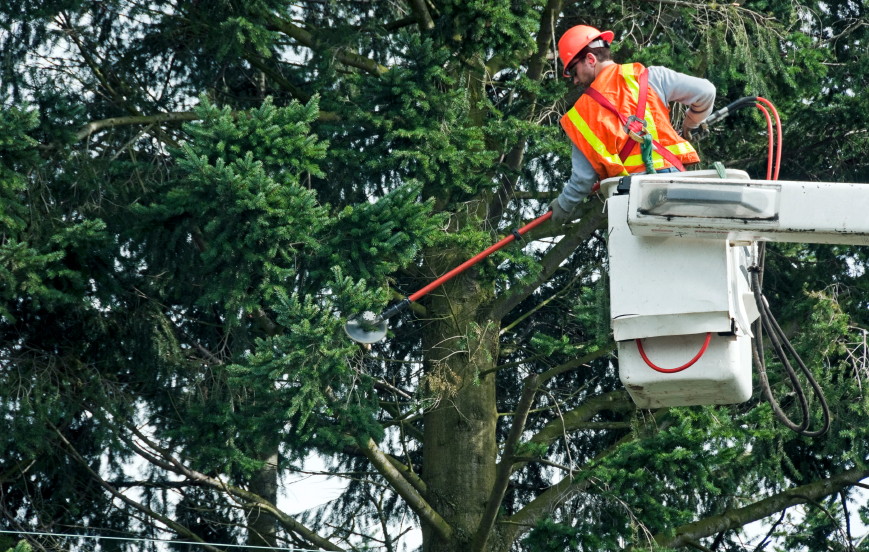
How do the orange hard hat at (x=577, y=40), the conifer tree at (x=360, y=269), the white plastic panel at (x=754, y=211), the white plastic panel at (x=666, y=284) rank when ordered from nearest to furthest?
1. the white plastic panel at (x=754, y=211)
2. the white plastic panel at (x=666, y=284)
3. the orange hard hat at (x=577, y=40)
4. the conifer tree at (x=360, y=269)

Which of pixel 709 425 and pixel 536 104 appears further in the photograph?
pixel 536 104

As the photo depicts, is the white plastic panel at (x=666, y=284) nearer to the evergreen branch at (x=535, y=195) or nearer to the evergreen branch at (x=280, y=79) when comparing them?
the evergreen branch at (x=535, y=195)

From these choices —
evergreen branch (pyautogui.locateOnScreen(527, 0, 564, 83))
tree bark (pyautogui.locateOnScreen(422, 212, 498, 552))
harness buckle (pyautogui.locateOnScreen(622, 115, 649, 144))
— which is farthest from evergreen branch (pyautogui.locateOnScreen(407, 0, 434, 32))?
harness buckle (pyautogui.locateOnScreen(622, 115, 649, 144))

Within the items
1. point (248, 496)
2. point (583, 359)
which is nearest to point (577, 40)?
point (583, 359)

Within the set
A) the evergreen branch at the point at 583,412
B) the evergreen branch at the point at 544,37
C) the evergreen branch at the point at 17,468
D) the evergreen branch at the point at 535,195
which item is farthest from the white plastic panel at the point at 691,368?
the evergreen branch at the point at 17,468

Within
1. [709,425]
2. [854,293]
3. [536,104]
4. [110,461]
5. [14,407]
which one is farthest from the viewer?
[110,461]

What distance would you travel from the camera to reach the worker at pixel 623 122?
5.73m

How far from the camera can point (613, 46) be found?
9.02 meters

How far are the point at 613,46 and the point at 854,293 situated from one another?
10.0 feet

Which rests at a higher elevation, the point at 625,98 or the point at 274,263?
the point at 274,263

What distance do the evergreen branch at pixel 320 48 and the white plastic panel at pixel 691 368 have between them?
484 centimetres

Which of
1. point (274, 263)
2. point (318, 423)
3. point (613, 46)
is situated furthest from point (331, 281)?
point (613, 46)

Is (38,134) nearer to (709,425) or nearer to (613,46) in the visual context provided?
(613,46)

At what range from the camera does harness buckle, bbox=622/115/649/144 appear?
5648mm
